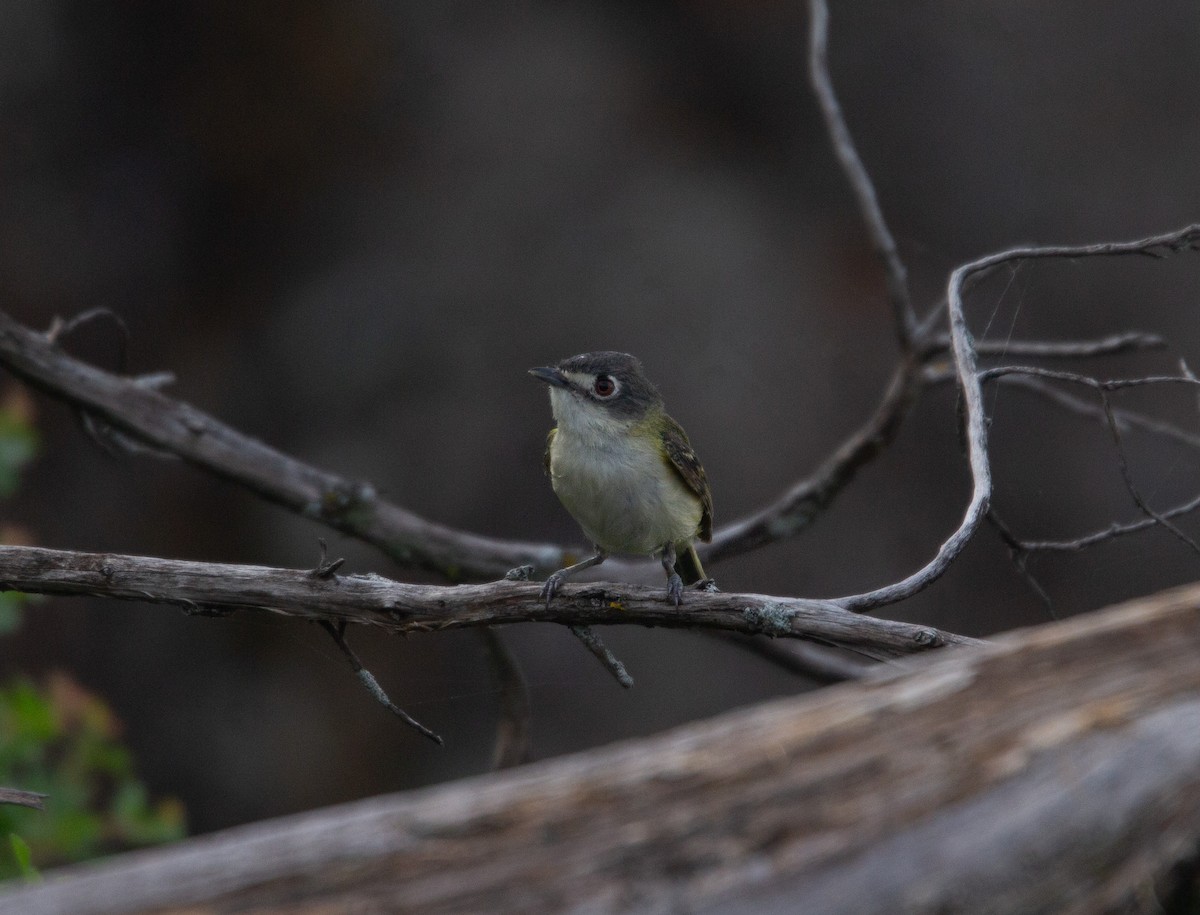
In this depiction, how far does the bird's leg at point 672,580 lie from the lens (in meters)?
3.37

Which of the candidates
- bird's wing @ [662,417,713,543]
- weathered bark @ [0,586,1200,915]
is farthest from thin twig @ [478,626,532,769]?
weathered bark @ [0,586,1200,915]

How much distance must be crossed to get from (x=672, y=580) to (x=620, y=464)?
3.24 feet

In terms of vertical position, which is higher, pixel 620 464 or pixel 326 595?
pixel 620 464

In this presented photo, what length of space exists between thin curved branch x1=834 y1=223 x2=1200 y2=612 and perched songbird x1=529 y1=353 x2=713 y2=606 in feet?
4.88

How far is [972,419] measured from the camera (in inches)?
127

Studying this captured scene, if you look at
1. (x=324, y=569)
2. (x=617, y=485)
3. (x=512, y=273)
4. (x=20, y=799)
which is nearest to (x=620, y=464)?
(x=617, y=485)

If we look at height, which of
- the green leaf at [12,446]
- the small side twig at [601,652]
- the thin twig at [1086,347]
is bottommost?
the small side twig at [601,652]

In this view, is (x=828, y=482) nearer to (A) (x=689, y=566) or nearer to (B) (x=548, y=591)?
(A) (x=689, y=566)

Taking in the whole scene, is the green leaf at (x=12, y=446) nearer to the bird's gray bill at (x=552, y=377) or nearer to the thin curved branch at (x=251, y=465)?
the thin curved branch at (x=251, y=465)

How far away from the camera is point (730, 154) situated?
413 inches

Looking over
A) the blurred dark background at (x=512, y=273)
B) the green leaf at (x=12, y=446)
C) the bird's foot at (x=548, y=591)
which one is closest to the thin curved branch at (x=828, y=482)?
the bird's foot at (x=548, y=591)

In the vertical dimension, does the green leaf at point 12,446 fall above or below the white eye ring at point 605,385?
above

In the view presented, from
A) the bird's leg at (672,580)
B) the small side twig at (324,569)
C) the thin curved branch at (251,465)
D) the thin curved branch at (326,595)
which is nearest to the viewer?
the small side twig at (324,569)

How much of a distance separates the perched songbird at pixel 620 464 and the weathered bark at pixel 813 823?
7.76ft
